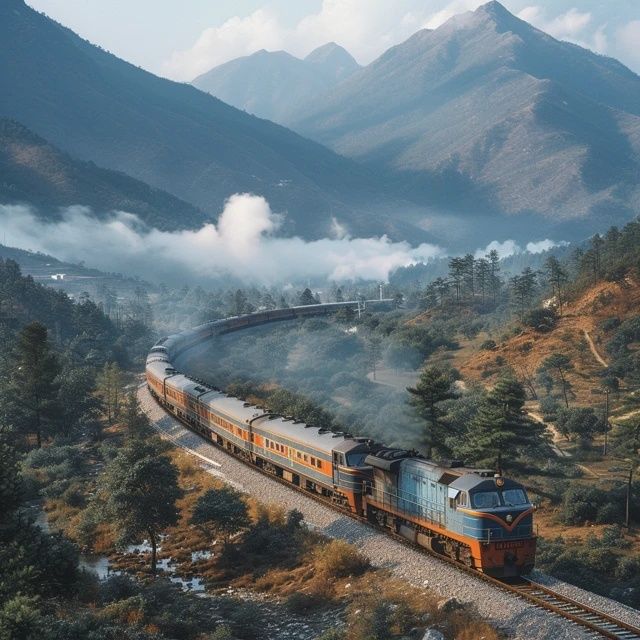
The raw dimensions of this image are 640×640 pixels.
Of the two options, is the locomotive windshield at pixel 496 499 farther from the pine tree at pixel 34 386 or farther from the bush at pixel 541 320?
the bush at pixel 541 320

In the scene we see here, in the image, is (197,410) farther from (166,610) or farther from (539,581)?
(539,581)

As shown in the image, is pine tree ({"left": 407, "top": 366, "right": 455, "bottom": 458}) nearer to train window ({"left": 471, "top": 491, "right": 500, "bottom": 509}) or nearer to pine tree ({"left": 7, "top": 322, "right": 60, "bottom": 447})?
train window ({"left": 471, "top": 491, "right": 500, "bottom": 509})

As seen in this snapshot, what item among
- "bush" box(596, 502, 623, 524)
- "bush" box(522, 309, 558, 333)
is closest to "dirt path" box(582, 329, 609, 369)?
"bush" box(522, 309, 558, 333)

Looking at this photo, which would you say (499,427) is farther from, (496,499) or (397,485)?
(496,499)

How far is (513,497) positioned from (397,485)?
6.35 meters

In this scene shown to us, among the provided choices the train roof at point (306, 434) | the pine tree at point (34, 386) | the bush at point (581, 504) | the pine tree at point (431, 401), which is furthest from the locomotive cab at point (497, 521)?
the pine tree at point (34, 386)

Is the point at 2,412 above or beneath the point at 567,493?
above

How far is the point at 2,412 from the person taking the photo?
66.6m

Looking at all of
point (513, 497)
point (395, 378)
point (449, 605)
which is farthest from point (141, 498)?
point (395, 378)

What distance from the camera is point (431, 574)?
30375mm

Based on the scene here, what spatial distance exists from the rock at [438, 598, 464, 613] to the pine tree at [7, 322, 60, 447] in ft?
158

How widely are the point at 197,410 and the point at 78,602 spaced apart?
3337cm

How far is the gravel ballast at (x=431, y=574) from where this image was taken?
83.1ft

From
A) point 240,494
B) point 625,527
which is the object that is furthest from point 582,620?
point 240,494
